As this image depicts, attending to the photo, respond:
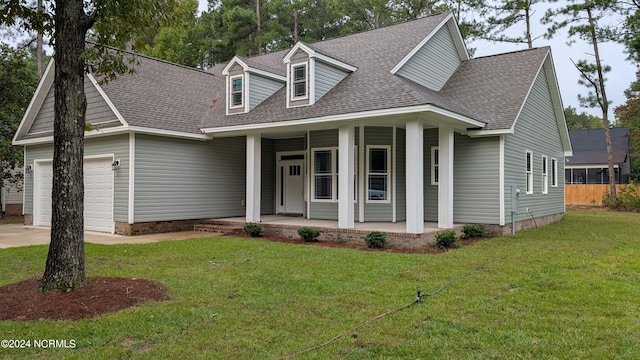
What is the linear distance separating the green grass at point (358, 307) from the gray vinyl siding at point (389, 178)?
3.75 metres

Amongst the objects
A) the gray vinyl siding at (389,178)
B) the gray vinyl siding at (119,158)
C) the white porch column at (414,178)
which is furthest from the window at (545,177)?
A: the gray vinyl siding at (119,158)

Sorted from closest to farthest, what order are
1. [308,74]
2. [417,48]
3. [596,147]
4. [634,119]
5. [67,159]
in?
[67,159] < [308,74] < [417,48] < [634,119] < [596,147]

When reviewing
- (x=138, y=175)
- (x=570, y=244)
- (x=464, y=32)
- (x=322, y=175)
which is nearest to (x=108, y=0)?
(x=138, y=175)

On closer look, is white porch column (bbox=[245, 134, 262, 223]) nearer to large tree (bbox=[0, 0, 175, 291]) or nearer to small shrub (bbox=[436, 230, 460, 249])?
small shrub (bbox=[436, 230, 460, 249])

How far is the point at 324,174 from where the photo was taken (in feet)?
43.9

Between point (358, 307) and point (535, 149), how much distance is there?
11.9 metres

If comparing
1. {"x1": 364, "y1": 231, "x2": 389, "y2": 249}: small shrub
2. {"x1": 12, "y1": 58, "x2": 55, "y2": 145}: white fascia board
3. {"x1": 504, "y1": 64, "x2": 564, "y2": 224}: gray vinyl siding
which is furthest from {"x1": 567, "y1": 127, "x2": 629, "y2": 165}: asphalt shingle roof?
{"x1": 12, "y1": 58, "x2": 55, "y2": 145}: white fascia board

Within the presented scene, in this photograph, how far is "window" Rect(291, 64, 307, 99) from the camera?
12305 mm

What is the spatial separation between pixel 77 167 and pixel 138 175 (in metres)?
6.71

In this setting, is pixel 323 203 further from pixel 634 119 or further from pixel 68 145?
pixel 634 119

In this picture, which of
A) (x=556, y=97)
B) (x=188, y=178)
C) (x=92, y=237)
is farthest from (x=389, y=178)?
(x=92, y=237)

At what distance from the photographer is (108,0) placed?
588 cm

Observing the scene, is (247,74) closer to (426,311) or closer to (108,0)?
(108,0)

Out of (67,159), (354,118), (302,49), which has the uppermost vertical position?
(302,49)
